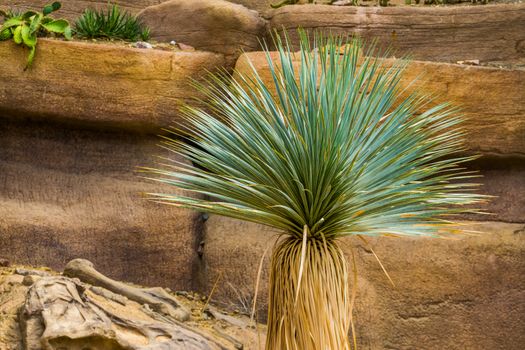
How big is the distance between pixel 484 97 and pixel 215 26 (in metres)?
2.60

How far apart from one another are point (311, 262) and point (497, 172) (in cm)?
288

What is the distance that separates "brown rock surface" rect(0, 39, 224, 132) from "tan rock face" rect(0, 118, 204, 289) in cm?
31

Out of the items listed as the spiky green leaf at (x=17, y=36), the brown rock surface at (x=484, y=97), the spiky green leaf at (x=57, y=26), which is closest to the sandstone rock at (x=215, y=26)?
the spiky green leaf at (x=57, y=26)

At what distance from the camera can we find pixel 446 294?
7395 mm

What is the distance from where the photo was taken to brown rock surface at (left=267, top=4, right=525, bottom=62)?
806 cm

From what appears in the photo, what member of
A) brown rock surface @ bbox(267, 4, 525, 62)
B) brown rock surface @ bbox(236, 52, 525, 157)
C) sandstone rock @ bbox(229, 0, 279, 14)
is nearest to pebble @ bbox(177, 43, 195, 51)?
brown rock surface @ bbox(267, 4, 525, 62)

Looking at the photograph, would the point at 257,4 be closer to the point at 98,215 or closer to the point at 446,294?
the point at 98,215

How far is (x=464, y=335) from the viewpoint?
737 centimetres

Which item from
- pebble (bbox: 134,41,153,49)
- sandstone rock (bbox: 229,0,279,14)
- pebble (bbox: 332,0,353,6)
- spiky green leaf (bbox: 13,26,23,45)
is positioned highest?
sandstone rock (bbox: 229,0,279,14)

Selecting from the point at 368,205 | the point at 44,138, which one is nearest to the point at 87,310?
the point at 368,205

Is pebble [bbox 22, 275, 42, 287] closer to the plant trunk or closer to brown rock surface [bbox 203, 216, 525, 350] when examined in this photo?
the plant trunk

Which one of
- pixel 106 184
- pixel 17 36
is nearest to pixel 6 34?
pixel 17 36

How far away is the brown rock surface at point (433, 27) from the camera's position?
806cm

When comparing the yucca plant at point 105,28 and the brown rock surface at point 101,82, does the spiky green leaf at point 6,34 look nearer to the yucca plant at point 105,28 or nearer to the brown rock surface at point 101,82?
the brown rock surface at point 101,82
